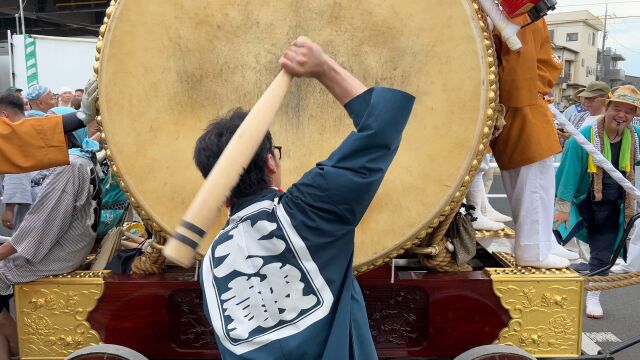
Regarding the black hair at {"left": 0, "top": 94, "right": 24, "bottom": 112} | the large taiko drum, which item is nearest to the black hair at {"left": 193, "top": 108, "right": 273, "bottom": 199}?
the large taiko drum

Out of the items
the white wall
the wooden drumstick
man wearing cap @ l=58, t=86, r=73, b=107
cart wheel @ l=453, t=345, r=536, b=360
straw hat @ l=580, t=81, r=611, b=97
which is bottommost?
cart wheel @ l=453, t=345, r=536, b=360

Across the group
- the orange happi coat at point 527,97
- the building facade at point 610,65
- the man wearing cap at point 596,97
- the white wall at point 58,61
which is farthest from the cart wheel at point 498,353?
the building facade at point 610,65

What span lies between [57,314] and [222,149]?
1.21 m

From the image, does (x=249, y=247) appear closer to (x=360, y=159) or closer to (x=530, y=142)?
(x=360, y=159)

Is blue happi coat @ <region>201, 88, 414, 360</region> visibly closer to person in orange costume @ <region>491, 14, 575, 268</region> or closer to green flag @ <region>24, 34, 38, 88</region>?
person in orange costume @ <region>491, 14, 575, 268</region>

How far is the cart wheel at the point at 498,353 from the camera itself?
78.9 inches

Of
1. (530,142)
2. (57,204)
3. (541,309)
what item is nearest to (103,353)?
(57,204)

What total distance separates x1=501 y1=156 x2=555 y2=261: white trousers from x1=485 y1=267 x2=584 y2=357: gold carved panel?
114 mm

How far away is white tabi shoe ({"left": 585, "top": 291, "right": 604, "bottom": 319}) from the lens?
3801 mm

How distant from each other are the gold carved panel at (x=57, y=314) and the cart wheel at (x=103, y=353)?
0.32 feet

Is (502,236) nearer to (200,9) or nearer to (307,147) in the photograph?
(307,147)

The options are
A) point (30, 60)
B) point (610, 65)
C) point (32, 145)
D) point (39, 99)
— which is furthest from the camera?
point (610, 65)

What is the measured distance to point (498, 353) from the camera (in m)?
2.01

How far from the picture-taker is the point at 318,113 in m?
1.92
